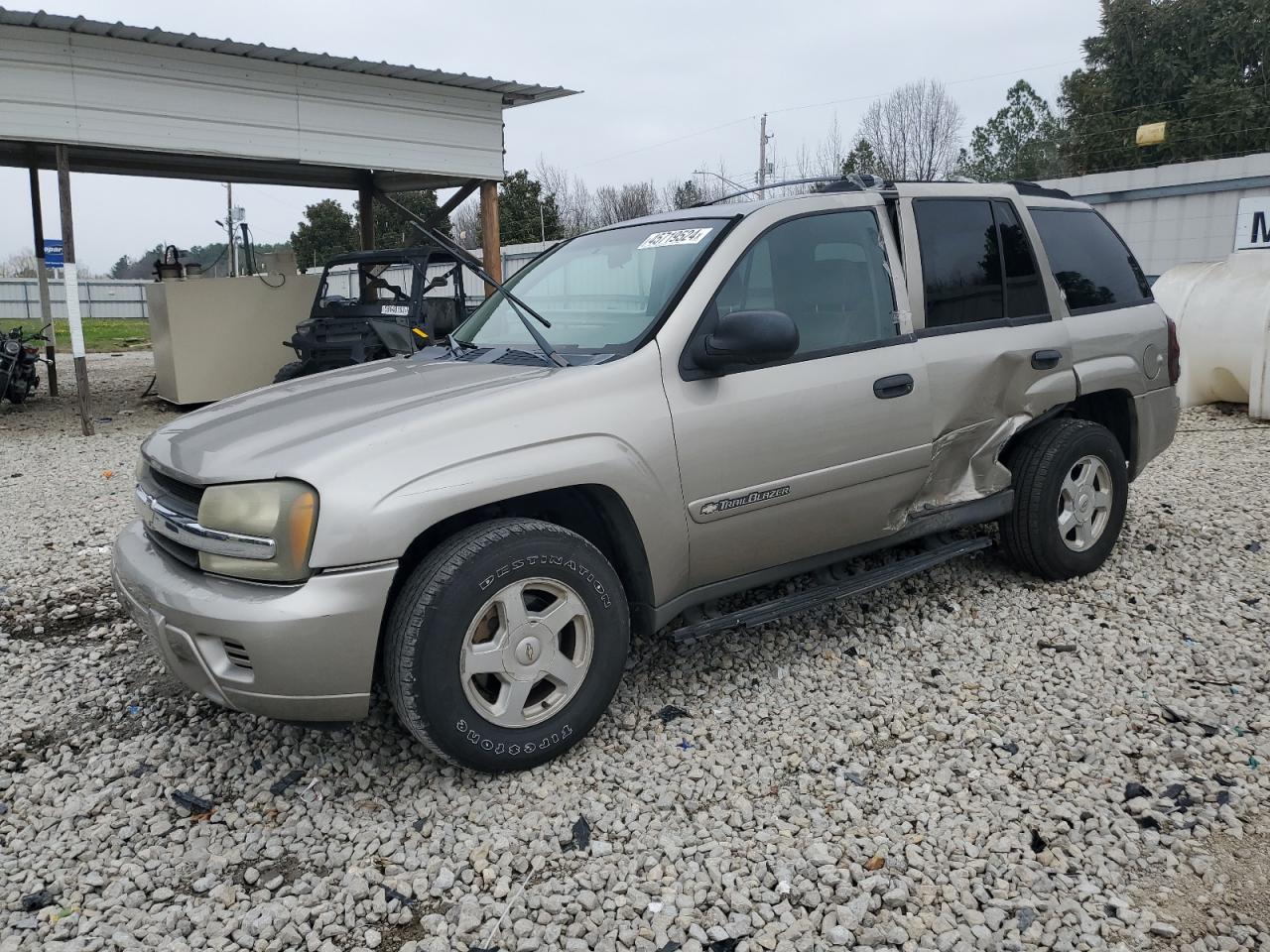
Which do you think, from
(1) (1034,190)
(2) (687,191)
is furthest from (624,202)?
(1) (1034,190)

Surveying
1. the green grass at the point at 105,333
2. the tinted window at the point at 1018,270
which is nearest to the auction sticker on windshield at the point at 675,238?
the tinted window at the point at 1018,270

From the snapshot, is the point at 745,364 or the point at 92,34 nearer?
the point at 745,364

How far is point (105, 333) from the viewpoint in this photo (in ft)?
104

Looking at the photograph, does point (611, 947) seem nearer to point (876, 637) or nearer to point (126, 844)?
point (126, 844)

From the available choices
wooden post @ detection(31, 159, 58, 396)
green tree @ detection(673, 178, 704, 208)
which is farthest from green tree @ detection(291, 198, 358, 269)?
wooden post @ detection(31, 159, 58, 396)

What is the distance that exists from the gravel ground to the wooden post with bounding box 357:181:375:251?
11.0 meters

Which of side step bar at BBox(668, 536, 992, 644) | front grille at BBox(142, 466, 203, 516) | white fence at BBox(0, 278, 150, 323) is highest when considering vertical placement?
white fence at BBox(0, 278, 150, 323)

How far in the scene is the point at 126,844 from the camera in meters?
2.83

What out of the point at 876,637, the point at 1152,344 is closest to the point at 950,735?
the point at 876,637

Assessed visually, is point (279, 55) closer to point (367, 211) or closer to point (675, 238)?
point (367, 211)

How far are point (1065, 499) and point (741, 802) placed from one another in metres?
2.57

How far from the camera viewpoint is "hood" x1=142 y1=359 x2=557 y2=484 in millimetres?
2805

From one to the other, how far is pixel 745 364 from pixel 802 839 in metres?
1.59

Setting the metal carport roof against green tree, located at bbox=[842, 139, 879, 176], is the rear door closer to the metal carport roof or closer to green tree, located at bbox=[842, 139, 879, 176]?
the metal carport roof
